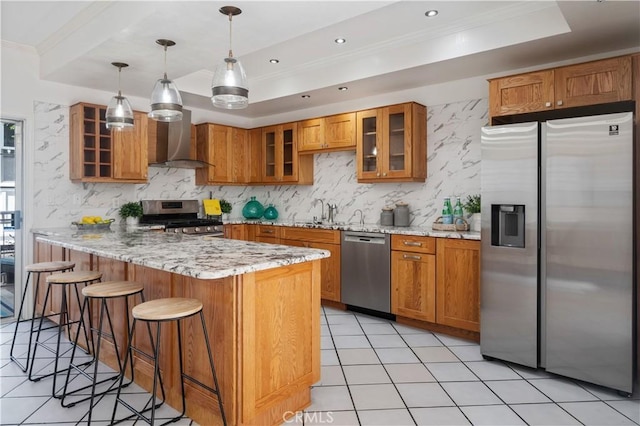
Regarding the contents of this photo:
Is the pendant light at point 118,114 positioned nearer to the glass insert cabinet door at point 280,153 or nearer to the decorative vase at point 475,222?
the glass insert cabinet door at point 280,153

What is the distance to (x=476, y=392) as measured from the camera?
262 cm

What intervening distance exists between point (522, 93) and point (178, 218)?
167 inches

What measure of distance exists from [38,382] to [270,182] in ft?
11.6

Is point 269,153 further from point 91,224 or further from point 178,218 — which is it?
point 91,224

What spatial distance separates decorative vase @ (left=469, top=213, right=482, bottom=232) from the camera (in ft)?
12.5

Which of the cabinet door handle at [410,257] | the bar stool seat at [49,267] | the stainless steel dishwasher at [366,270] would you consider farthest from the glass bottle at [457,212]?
the bar stool seat at [49,267]

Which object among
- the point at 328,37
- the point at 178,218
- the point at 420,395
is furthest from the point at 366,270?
the point at 178,218

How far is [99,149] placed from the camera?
443 centimetres

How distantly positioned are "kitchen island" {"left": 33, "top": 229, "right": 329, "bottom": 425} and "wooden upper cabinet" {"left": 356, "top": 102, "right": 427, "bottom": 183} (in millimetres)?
2097

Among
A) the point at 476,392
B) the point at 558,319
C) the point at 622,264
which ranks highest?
the point at 622,264

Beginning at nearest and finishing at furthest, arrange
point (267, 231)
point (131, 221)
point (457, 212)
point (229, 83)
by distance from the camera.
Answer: point (229, 83)
point (457, 212)
point (131, 221)
point (267, 231)

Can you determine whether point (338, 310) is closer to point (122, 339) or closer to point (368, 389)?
point (368, 389)

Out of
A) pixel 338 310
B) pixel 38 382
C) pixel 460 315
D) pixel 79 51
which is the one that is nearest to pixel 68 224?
pixel 79 51

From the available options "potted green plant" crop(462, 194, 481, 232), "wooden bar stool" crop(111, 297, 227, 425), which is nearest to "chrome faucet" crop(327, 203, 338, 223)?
"potted green plant" crop(462, 194, 481, 232)
